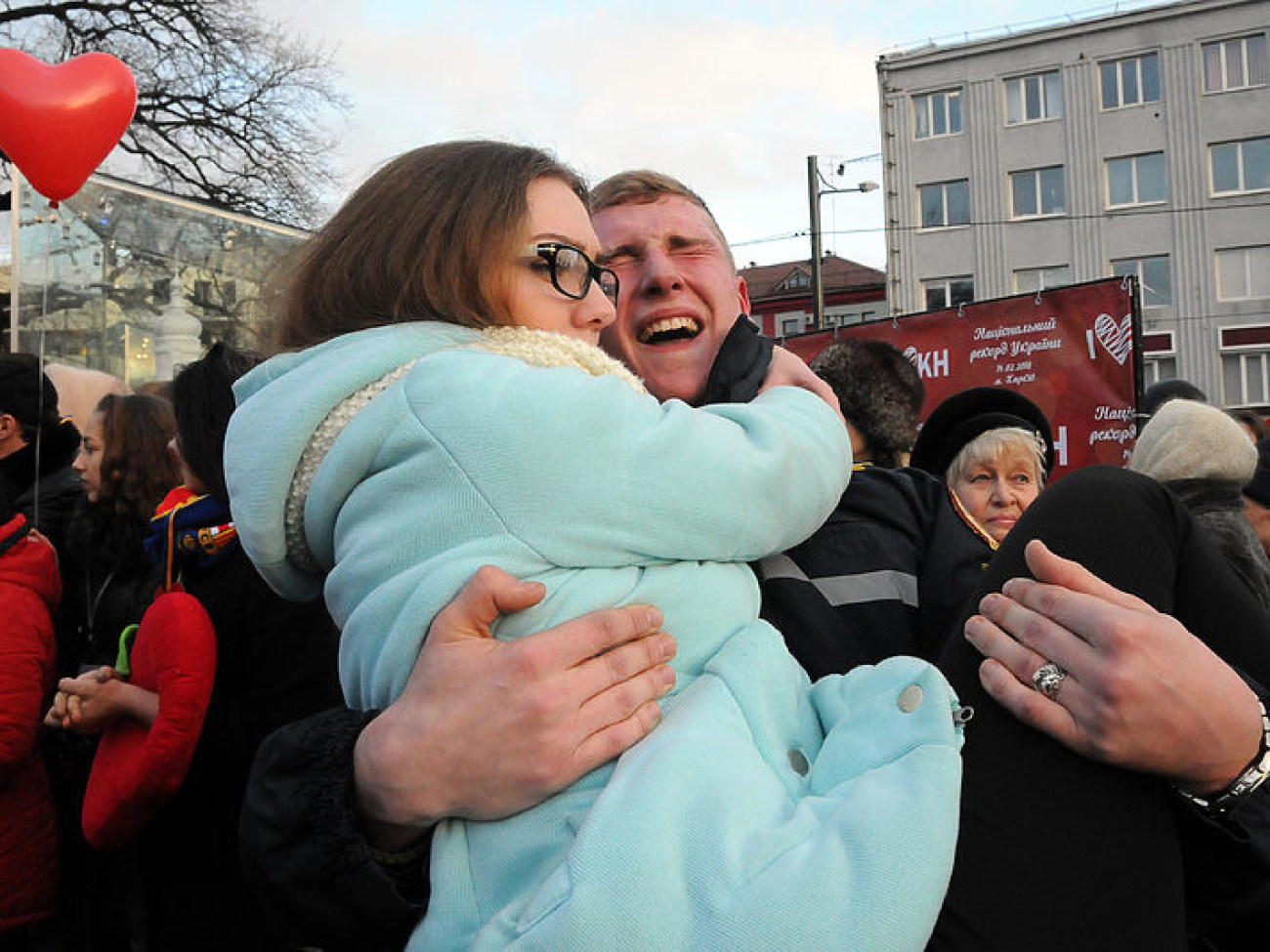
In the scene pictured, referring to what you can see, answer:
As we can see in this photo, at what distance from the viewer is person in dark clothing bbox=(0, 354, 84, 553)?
4.38 meters

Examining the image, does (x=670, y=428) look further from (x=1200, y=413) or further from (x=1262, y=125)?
(x=1262, y=125)

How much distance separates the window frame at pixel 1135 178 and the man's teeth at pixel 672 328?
34.8 m

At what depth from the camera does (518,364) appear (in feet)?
4.38

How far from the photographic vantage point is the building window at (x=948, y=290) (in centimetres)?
3403

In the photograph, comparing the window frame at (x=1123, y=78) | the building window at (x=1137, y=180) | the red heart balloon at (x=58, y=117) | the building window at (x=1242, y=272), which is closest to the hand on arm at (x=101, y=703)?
the red heart balloon at (x=58, y=117)

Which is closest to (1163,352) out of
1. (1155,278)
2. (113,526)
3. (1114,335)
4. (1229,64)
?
(1155,278)

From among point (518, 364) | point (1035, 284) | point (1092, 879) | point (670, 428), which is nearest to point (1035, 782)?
point (1092, 879)

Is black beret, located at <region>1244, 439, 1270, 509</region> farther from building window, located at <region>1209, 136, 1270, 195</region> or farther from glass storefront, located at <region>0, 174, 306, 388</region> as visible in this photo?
building window, located at <region>1209, 136, 1270, 195</region>

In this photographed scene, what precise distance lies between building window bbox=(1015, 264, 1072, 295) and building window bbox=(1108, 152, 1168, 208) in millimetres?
2437

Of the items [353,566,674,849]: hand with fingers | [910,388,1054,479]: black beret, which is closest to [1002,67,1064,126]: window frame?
[910,388,1054,479]: black beret

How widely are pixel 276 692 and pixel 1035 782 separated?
2168 millimetres

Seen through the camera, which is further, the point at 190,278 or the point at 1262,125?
the point at 1262,125

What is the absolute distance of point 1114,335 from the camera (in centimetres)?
706

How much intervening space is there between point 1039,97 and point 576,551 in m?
37.4
